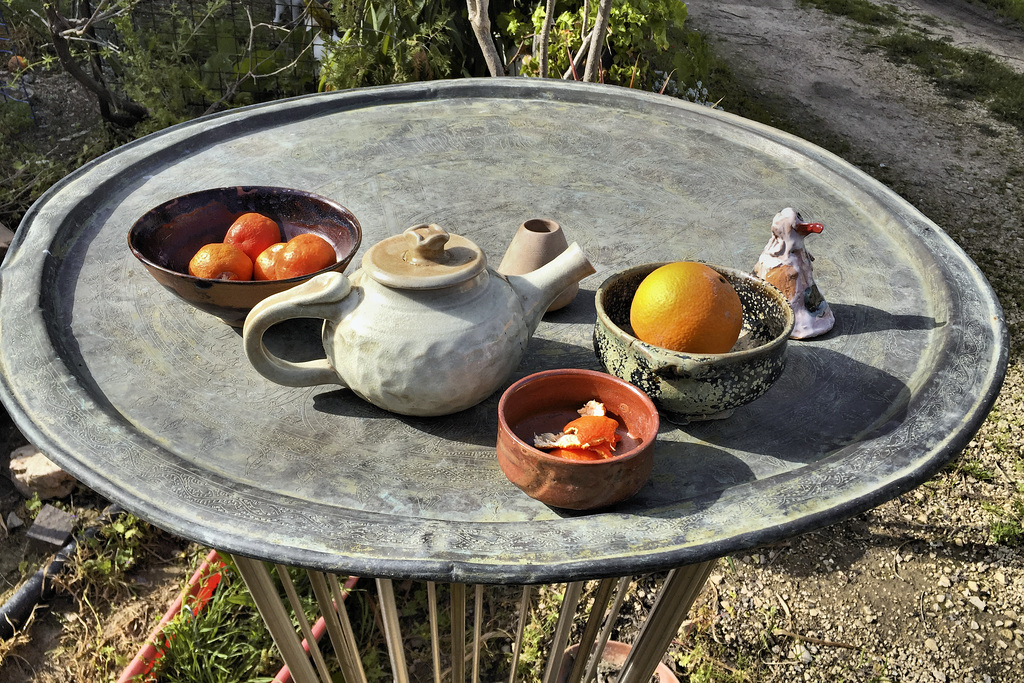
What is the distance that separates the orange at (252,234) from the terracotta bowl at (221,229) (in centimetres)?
7

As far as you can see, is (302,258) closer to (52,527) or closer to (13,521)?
(52,527)

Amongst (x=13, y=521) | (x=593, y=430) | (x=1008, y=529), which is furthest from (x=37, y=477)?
(x=1008, y=529)

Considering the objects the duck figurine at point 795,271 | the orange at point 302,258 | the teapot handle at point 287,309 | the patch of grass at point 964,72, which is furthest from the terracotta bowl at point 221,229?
the patch of grass at point 964,72

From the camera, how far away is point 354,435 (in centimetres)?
124

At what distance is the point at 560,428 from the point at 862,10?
7270 mm

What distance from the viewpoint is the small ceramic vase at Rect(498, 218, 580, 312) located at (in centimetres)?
146

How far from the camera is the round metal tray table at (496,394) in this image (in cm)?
107

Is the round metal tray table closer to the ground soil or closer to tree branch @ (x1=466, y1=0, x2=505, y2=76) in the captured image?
tree branch @ (x1=466, y1=0, x2=505, y2=76)

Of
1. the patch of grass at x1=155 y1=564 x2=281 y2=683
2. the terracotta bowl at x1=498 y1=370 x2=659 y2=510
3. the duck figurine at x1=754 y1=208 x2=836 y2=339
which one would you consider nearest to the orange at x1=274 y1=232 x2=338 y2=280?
the terracotta bowl at x1=498 y1=370 x2=659 y2=510

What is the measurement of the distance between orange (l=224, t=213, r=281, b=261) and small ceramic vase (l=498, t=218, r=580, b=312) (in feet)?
1.40

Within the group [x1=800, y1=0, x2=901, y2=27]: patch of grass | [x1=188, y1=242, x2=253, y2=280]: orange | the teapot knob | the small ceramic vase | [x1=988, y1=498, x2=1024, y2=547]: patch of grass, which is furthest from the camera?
[x1=800, y1=0, x2=901, y2=27]: patch of grass

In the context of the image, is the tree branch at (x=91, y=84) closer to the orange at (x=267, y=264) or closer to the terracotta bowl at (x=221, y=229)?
the terracotta bowl at (x=221, y=229)

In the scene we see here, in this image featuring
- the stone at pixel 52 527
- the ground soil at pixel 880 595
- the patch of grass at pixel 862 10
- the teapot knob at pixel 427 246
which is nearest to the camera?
the teapot knob at pixel 427 246

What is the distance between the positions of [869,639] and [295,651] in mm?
1651
